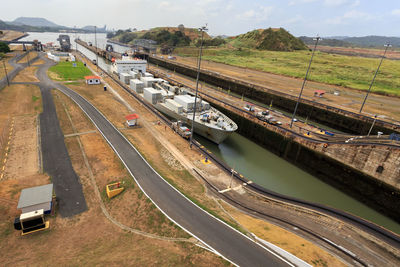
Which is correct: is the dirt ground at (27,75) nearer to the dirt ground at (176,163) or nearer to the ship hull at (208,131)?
the dirt ground at (176,163)

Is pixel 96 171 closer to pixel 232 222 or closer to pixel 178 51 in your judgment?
pixel 232 222

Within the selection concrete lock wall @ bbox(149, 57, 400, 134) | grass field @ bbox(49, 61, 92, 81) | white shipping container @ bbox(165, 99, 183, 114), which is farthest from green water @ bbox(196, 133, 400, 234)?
grass field @ bbox(49, 61, 92, 81)

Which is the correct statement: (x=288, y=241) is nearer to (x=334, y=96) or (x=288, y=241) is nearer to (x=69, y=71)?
(x=334, y=96)

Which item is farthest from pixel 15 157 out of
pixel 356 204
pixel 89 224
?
pixel 356 204

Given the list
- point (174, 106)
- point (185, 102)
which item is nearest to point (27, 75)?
point (174, 106)

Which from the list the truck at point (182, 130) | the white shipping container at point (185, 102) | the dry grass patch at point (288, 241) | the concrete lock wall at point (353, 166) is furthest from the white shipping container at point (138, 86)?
the dry grass patch at point (288, 241)
